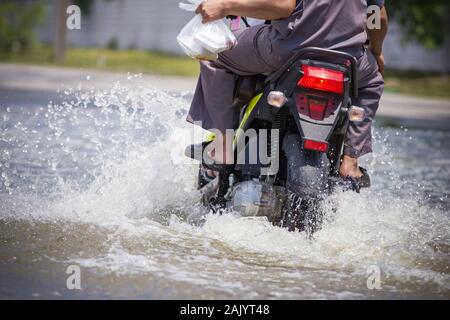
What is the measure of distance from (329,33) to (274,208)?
96cm

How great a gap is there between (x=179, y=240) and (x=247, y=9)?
49.7 inches

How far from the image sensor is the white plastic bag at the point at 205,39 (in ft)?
14.9

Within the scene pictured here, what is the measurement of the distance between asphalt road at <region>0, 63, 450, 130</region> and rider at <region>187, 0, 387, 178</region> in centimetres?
658

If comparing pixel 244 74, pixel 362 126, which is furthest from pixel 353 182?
pixel 244 74

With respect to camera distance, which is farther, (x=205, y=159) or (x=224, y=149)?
(x=205, y=159)

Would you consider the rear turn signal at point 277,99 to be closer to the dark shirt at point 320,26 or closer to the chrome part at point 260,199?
the dark shirt at point 320,26

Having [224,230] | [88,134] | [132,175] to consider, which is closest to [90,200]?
[132,175]

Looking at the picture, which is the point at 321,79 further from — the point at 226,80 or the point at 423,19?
the point at 423,19

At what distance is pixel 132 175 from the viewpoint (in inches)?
235

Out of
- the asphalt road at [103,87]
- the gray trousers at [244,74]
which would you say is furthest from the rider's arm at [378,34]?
the asphalt road at [103,87]

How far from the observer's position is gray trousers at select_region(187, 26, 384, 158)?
4688 millimetres

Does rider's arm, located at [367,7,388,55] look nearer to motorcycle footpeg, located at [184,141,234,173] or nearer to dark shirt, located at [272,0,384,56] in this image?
dark shirt, located at [272,0,384,56]

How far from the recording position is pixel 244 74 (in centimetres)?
486
